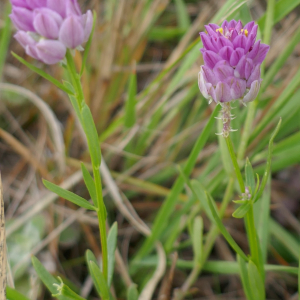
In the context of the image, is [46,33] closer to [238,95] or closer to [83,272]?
[238,95]

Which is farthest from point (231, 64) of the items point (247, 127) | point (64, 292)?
point (64, 292)

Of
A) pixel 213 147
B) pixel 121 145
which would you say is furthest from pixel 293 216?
pixel 121 145

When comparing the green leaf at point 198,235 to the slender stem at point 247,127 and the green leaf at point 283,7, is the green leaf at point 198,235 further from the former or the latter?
the green leaf at point 283,7

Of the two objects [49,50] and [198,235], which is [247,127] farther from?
[49,50]

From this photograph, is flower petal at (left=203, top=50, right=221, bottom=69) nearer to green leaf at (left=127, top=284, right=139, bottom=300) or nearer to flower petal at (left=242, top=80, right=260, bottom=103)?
flower petal at (left=242, top=80, right=260, bottom=103)

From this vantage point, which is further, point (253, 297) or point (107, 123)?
point (107, 123)

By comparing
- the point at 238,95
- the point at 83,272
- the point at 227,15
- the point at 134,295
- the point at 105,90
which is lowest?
the point at 83,272

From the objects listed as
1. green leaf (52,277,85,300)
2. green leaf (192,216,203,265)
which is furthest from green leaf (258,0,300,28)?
green leaf (52,277,85,300)
